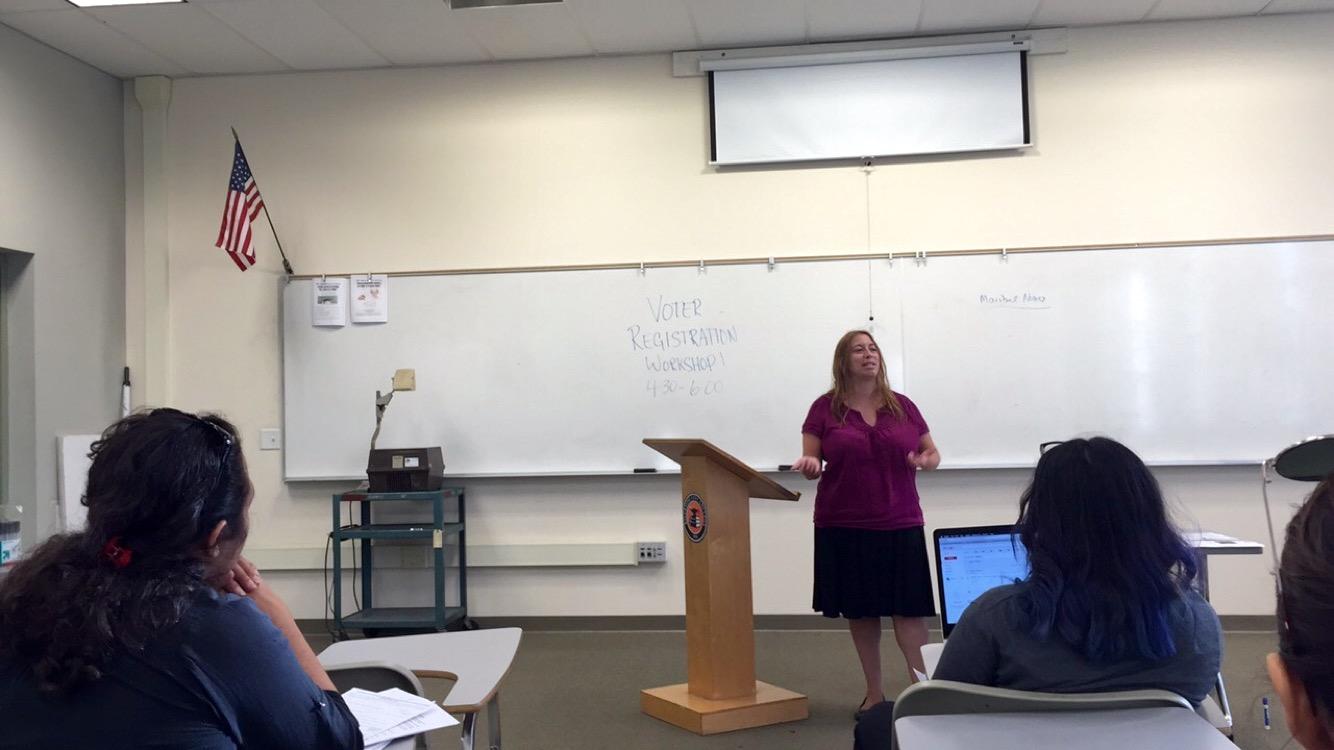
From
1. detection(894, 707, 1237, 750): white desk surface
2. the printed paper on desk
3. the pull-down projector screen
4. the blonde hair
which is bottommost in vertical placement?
the printed paper on desk

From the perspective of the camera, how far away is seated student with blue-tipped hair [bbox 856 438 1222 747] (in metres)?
1.60

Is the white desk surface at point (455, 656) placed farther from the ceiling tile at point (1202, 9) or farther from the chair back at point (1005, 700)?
the ceiling tile at point (1202, 9)

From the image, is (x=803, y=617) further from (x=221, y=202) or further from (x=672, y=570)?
(x=221, y=202)

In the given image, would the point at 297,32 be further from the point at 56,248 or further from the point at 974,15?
the point at 974,15

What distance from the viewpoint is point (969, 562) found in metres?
2.79

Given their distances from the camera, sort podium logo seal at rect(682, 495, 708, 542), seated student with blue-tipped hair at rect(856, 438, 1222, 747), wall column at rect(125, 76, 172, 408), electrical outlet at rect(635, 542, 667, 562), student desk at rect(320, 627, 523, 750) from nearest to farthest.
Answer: seated student with blue-tipped hair at rect(856, 438, 1222, 747) → student desk at rect(320, 627, 523, 750) → podium logo seal at rect(682, 495, 708, 542) → electrical outlet at rect(635, 542, 667, 562) → wall column at rect(125, 76, 172, 408)

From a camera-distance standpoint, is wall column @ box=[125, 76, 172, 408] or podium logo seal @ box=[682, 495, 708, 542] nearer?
podium logo seal @ box=[682, 495, 708, 542]

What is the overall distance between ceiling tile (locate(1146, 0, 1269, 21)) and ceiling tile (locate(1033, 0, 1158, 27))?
74 millimetres

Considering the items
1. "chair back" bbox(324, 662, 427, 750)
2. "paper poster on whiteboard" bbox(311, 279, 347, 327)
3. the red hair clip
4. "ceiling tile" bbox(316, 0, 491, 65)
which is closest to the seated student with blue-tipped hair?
"chair back" bbox(324, 662, 427, 750)

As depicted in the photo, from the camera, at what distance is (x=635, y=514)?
5.21 metres

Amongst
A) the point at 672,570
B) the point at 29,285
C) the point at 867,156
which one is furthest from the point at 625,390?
the point at 29,285

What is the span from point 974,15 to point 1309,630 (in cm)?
466

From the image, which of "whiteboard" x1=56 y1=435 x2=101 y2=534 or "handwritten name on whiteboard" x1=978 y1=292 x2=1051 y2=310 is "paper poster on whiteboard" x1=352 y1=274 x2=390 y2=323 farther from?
"handwritten name on whiteboard" x1=978 y1=292 x2=1051 y2=310

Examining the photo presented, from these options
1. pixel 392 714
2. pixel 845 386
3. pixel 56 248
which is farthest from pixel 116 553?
pixel 56 248
